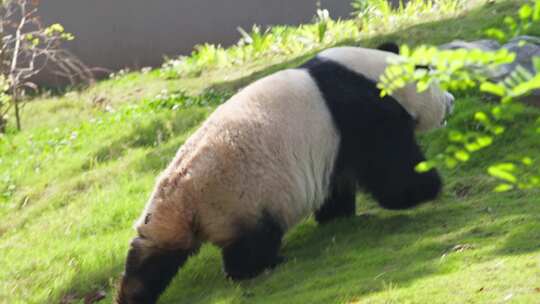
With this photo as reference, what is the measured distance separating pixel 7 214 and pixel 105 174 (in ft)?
3.18

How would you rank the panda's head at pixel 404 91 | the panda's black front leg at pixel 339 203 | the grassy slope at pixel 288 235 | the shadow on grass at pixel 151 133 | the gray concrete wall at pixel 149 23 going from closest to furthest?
1. the grassy slope at pixel 288 235
2. the panda's head at pixel 404 91
3. the panda's black front leg at pixel 339 203
4. the shadow on grass at pixel 151 133
5. the gray concrete wall at pixel 149 23

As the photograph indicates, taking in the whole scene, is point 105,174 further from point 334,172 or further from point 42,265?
point 334,172

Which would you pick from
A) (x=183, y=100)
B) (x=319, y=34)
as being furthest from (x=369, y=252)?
(x=319, y=34)

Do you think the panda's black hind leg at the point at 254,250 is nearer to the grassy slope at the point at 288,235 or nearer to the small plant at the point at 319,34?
the grassy slope at the point at 288,235

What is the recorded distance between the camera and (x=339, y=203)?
6289 mm

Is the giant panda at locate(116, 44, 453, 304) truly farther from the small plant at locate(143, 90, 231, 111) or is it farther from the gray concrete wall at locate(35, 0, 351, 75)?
the gray concrete wall at locate(35, 0, 351, 75)

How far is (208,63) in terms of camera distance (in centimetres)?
1270

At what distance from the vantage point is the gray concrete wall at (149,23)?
14.6 meters

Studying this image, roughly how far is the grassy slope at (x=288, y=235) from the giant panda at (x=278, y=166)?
10.8 inches

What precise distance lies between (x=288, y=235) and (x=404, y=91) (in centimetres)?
130

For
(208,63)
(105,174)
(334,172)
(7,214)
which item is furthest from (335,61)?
(208,63)

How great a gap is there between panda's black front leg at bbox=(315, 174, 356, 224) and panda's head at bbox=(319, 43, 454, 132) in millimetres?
612

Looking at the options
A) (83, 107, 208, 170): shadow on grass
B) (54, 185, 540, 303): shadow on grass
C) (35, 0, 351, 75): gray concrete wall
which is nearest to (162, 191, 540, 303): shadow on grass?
(54, 185, 540, 303): shadow on grass

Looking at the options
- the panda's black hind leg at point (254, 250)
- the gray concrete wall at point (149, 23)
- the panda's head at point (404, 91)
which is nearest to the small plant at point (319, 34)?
the gray concrete wall at point (149, 23)
